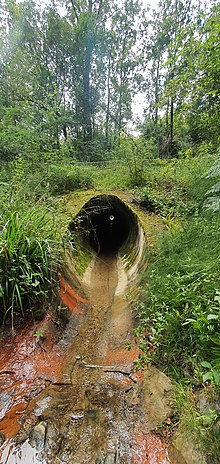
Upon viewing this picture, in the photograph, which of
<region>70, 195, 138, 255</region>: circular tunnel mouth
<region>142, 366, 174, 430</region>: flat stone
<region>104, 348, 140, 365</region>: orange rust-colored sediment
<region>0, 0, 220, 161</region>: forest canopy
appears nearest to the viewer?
<region>142, 366, 174, 430</region>: flat stone

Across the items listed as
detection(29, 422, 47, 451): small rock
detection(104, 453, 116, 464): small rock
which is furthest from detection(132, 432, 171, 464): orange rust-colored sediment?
detection(29, 422, 47, 451): small rock

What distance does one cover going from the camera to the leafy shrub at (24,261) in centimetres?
237

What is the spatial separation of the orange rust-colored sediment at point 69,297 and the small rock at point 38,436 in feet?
5.06

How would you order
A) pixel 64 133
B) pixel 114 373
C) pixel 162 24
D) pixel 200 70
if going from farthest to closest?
pixel 162 24 < pixel 64 133 < pixel 200 70 < pixel 114 373

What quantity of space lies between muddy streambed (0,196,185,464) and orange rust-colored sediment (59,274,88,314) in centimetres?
17

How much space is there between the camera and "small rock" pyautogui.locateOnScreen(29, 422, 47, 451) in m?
1.44

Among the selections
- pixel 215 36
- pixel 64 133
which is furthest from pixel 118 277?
pixel 64 133

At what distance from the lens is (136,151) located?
260 inches

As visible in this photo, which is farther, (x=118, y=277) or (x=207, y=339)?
(x=118, y=277)

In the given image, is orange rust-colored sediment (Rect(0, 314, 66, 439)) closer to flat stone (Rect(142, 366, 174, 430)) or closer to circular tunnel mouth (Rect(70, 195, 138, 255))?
flat stone (Rect(142, 366, 174, 430))

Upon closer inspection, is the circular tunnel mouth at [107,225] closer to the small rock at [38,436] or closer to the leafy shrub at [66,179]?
the leafy shrub at [66,179]

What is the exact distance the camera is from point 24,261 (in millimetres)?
2449

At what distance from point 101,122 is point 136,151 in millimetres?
12849

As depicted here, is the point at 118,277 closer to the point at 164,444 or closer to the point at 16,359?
the point at 16,359
